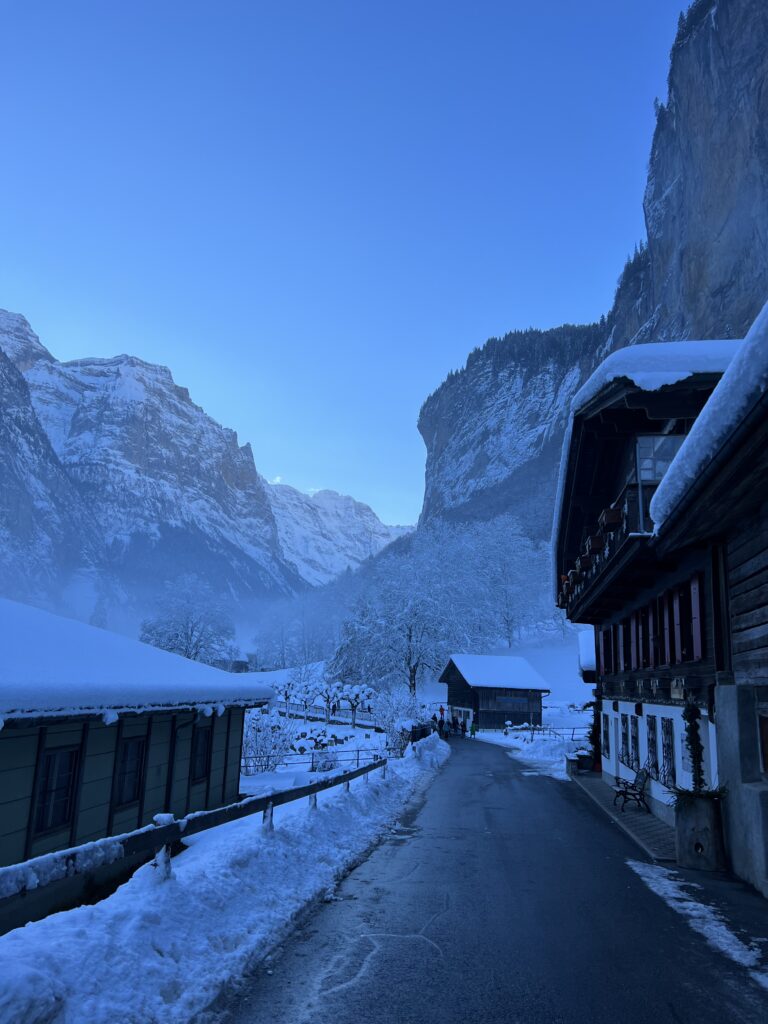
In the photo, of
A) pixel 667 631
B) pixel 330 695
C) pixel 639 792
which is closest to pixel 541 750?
pixel 639 792

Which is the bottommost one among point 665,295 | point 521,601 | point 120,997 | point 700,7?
point 120,997

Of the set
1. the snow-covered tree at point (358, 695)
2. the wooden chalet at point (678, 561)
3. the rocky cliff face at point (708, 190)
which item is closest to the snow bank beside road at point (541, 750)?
the wooden chalet at point (678, 561)

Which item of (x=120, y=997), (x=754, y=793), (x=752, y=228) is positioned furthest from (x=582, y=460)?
(x=752, y=228)

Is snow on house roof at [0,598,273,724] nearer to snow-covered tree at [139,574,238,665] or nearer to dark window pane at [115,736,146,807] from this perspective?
dark window pane at [115,736,146,807]

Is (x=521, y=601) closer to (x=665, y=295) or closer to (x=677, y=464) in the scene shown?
(x=665, y=295)

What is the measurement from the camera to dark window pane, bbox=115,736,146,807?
1213 centimetres

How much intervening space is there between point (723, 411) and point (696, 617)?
7791mm

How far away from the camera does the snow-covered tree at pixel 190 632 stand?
305 ft

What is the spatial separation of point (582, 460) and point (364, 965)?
653 inches

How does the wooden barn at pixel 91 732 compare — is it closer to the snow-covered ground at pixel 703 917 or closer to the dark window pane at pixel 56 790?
the dark window pane at pixel 56 790

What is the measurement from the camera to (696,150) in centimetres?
9525

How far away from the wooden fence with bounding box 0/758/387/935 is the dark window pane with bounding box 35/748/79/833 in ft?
2.75

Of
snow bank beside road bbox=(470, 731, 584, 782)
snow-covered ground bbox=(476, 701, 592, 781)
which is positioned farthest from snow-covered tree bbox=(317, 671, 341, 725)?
snow bank beside road bbox=(470, 731, 584, 782)

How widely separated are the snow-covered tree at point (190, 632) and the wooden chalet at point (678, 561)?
70.0m
